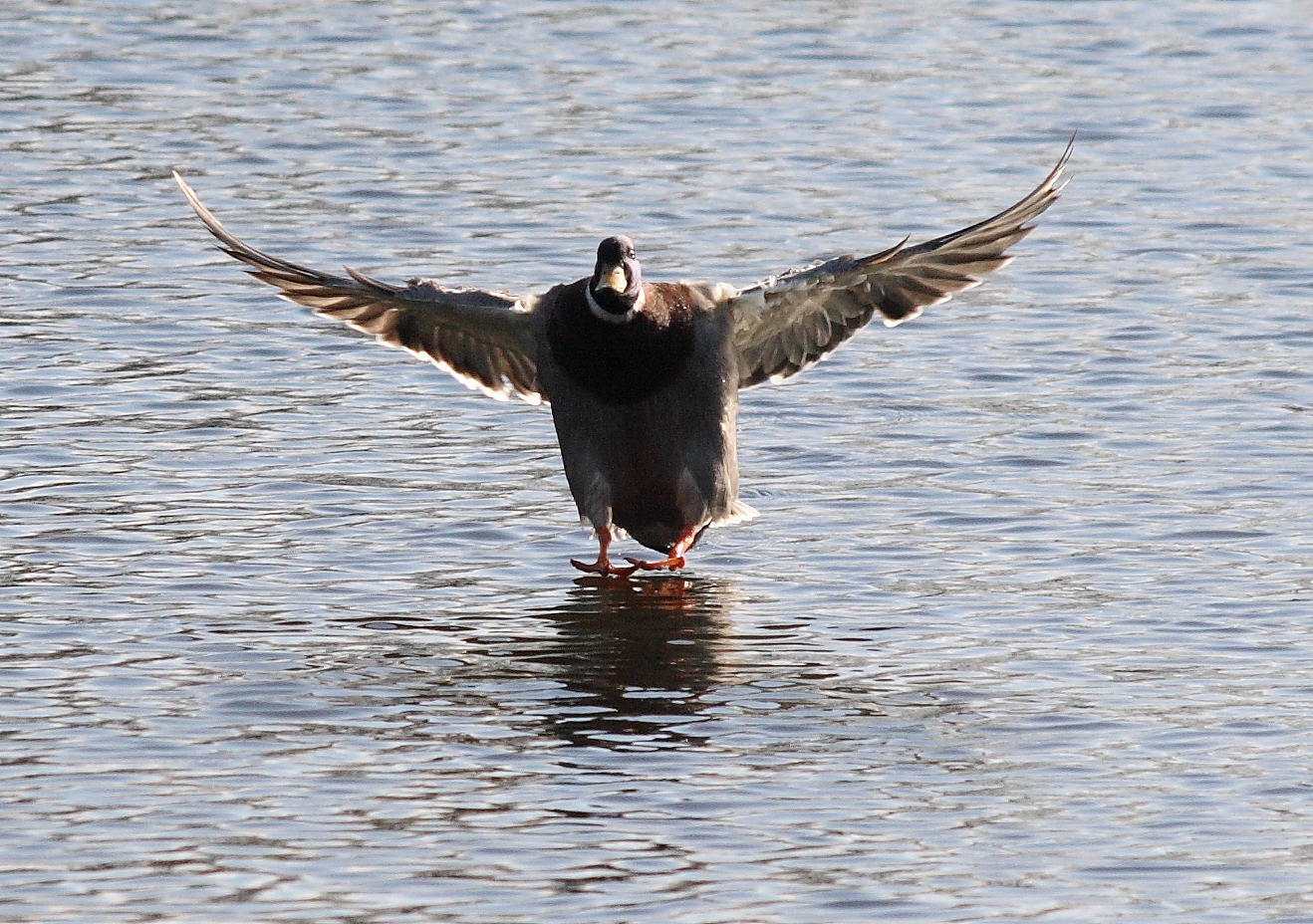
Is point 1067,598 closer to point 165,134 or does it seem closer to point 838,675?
point 838,675

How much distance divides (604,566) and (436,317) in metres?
1.25

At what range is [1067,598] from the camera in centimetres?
872

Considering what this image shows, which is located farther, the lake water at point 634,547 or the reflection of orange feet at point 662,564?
the reflection of orange feet at point 662,564

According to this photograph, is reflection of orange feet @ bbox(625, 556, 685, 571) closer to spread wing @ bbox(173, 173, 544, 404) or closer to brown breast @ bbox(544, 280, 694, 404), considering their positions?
brown breast @ bbox(544, 280, 694, 404)

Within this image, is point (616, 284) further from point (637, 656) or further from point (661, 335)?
point (637, 656)

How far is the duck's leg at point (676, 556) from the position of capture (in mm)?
9177

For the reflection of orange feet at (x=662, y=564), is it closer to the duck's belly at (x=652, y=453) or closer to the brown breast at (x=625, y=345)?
the duck's belly at (x=652, y=453)

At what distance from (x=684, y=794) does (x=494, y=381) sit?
339 centimetres

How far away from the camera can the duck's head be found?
29.1 ft

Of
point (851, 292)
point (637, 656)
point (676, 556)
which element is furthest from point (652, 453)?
point (637, 656)

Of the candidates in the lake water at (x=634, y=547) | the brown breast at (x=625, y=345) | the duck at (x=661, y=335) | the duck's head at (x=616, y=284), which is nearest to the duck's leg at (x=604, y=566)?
the duck at (x=661, y=335)

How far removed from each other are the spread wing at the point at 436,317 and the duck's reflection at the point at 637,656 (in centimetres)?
109

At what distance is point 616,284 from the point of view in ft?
29.0

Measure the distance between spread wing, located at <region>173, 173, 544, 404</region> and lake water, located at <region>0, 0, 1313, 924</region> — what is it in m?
0.53
